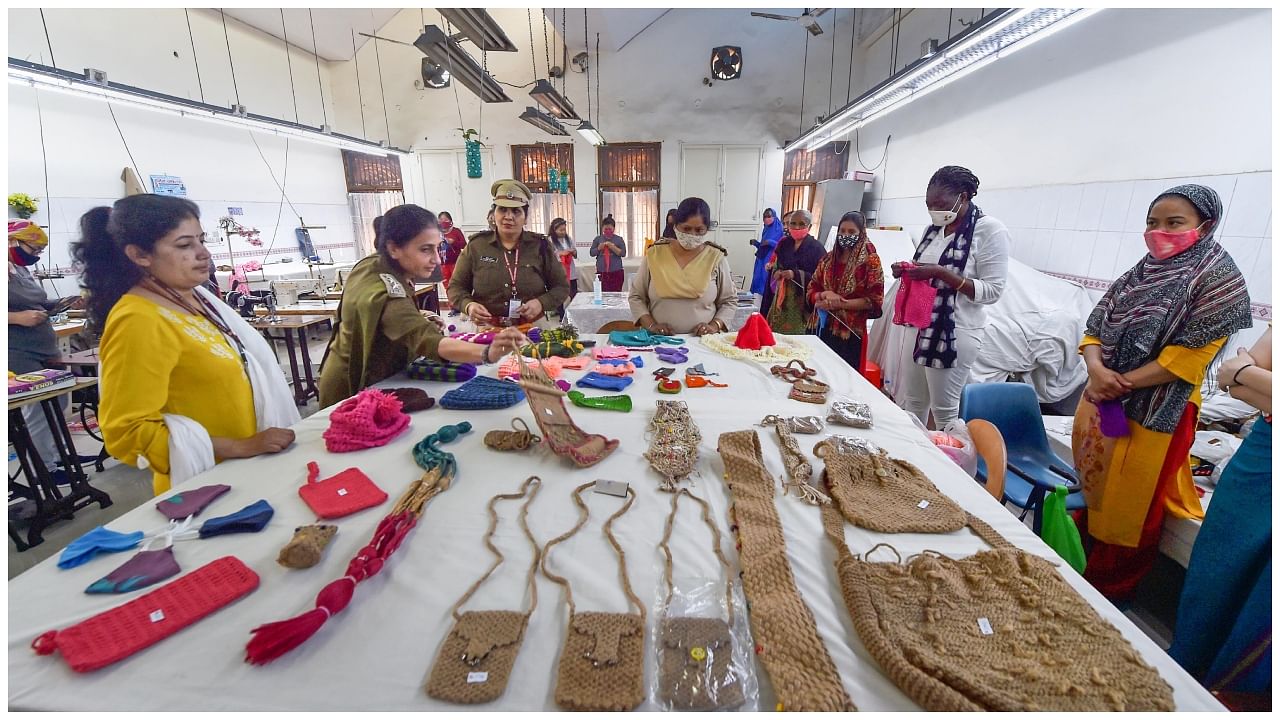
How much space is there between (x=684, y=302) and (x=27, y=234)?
178 inches

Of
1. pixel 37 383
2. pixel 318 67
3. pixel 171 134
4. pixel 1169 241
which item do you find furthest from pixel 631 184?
pixel 1169 241

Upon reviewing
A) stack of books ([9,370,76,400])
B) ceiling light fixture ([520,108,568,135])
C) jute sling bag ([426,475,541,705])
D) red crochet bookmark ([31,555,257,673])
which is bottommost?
stack of books ([9,370,76,400])

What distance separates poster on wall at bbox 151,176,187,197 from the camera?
21.8ft

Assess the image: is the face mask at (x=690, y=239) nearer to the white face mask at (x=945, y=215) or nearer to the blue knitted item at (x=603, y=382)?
the blue knitted item at (x=603, y=382)

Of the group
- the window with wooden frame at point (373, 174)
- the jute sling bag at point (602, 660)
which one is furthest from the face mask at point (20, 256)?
the window with wooden frame at point (373, 174)

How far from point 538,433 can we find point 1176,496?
8.31 feet

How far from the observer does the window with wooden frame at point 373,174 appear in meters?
10.4

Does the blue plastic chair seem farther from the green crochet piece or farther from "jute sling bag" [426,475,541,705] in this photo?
"jute sling bag" [426,475,541,705]

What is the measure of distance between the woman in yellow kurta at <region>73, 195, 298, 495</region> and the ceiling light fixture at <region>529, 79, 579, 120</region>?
3.55 metres

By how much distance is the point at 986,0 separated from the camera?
5348 mm

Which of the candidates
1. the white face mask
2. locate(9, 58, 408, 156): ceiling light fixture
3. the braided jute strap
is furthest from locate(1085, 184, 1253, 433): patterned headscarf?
locate(9, 58, 408, 156): ceiling light fixture

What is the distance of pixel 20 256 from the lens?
135 inches

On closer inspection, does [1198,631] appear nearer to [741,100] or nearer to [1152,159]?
[1152,159]

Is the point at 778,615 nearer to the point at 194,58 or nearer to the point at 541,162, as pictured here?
the point at 541,162
